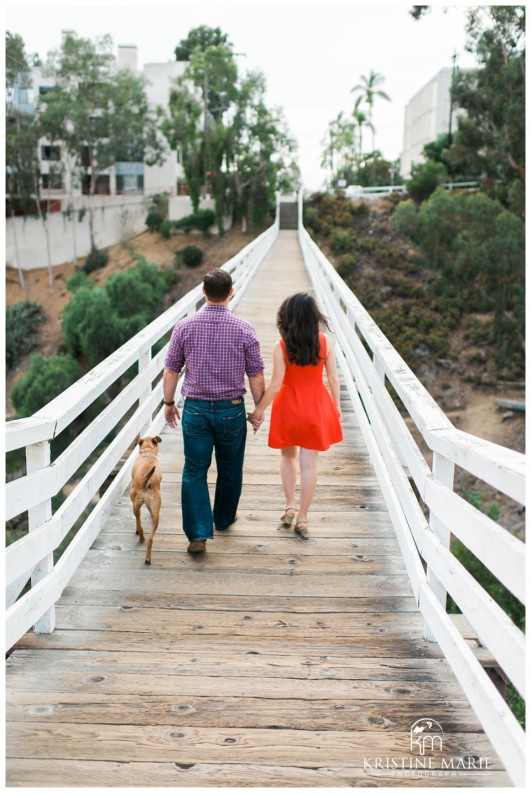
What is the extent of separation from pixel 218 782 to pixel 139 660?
3.16 feet

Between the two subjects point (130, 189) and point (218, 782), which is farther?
point (130, 189)

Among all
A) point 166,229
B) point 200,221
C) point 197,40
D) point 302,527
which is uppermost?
point 197,40

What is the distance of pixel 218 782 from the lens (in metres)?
2.83

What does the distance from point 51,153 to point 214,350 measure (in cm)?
5819

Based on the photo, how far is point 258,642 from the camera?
3914mm

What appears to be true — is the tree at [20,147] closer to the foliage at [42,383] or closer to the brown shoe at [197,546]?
the foliage at [42,383]

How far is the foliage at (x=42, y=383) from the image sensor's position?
38.1 m

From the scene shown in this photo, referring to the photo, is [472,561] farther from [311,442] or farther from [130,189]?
[130,189]

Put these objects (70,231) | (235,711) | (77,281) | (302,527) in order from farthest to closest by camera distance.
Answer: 1. (70,231)
2. (77,281)
3. (302,527)
4. (235,711)

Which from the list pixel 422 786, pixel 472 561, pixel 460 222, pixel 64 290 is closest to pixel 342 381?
pixel 422 786

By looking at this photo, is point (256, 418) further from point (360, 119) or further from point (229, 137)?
point (360, 119)

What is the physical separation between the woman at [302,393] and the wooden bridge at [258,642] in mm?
360

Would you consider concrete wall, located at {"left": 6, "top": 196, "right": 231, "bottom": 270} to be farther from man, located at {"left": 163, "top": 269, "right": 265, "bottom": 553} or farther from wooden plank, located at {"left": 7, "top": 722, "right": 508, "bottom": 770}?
wooden plank, located at {"left": 7, "top": 722, "right": 508, "bottom": 770}

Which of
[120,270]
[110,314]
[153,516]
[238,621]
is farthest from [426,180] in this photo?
[238,621]
